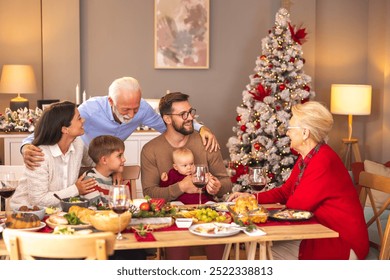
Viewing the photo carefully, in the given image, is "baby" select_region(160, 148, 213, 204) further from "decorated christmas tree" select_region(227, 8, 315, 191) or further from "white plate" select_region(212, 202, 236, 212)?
"decorated christmas tree" select_region(227, 8, 315, 191)

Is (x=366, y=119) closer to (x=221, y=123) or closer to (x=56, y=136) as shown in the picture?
(x=221, y=123)

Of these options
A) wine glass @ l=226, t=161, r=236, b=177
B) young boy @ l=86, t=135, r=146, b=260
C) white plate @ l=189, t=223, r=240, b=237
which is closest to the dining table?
white plate @ l=189, t=223, r=240, b=237

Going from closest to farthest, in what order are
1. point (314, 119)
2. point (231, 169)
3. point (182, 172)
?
point (314, 119) → point (182, 172) → point (231, 169)

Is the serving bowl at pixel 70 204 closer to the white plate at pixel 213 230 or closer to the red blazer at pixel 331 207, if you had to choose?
the white plate at pixel 213 230

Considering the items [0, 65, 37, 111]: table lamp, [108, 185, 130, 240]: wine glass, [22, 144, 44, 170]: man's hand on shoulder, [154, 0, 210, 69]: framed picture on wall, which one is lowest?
[108, 185, 130, 240]: wine glass

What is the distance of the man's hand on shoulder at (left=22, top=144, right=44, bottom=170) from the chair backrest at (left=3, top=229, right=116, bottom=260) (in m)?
1.15

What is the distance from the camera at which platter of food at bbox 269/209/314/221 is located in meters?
2.81

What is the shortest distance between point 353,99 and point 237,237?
412cm

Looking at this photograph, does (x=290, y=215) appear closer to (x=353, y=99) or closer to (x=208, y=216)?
(x=208, y=216)

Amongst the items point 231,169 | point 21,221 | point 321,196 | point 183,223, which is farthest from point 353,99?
point 21,221

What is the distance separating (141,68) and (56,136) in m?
3.56

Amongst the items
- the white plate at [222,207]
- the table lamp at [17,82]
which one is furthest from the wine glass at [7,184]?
the table lamp at [17,82]

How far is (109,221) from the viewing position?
8.25 feet

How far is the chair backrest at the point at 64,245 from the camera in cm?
200
